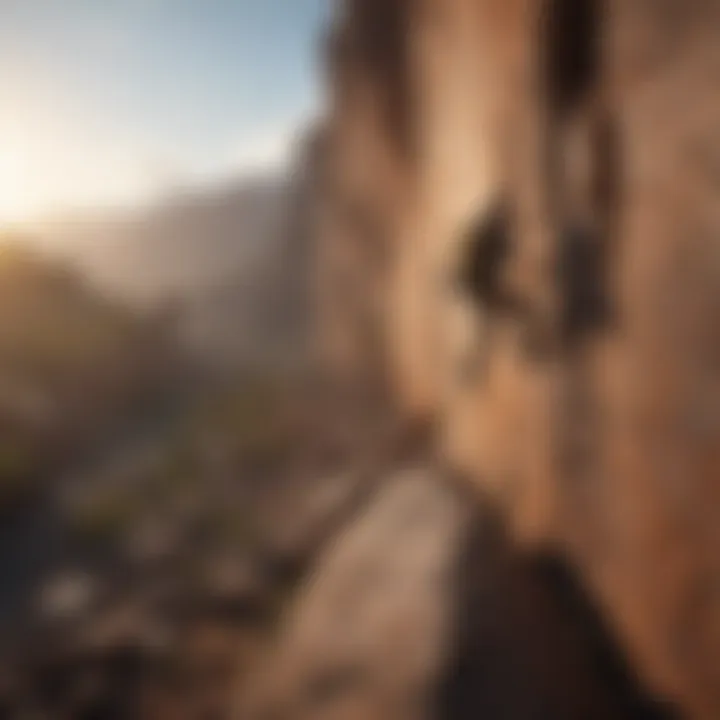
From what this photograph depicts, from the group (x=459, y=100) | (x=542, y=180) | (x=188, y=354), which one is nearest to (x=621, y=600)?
(x=542, y=180)

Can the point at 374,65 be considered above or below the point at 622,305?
above

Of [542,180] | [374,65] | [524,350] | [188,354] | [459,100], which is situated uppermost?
[374,65]

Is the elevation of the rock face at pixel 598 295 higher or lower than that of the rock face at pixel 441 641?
higher

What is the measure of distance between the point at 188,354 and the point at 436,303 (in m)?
18.4

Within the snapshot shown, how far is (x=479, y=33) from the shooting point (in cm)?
448

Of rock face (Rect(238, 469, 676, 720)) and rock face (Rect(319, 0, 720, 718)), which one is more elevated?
rock face (Rect(319, 0, 720, 718))

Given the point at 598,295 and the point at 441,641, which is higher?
the point at 598,295

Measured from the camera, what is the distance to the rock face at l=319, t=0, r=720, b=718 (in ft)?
6.01

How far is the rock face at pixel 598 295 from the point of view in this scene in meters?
1.83

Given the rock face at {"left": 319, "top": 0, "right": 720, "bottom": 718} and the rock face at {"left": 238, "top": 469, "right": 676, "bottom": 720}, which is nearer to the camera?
the rock face at {"left": 319, "top": 0, "right": 720, "bottom": 718}

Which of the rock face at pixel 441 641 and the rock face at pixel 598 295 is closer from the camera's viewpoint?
the rock face at pixel 598 295

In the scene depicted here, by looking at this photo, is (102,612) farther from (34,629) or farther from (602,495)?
(602,495)

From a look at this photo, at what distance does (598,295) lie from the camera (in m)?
2.65

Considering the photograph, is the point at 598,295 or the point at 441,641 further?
the point at 441,641
